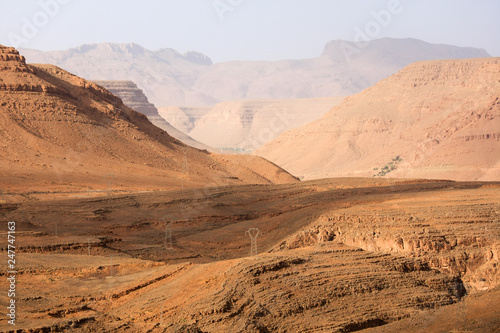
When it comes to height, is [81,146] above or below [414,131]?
below

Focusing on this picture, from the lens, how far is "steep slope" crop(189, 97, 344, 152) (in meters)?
168

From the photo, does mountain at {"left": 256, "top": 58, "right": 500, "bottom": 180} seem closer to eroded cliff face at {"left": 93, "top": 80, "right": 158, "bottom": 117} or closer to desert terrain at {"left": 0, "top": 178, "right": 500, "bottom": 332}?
eroded cliff face at {"left": 93, "top": 80, "right": 158, "bottom": 117}

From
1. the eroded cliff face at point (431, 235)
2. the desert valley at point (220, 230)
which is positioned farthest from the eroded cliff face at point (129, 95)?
the eroded cliff face at point (431, 235)

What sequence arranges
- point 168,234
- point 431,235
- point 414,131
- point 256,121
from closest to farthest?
1. point 431,235
2. point 168,234
3. point 414,131
4. point 256,121

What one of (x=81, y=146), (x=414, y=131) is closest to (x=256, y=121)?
(x=414, y=131)

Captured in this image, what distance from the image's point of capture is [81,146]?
187 ft

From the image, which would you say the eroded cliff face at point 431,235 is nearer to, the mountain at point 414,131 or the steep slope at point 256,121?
the mountain at point 414,131

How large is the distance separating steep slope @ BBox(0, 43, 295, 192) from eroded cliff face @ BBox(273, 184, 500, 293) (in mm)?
26112

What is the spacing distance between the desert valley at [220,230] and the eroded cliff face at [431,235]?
60 millimetres

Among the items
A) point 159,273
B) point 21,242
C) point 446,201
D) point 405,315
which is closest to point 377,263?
point 405,315

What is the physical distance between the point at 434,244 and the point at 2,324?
540 inches

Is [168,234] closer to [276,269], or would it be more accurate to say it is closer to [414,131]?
[276,269]

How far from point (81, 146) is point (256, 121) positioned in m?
130

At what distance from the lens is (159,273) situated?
72.3ft
